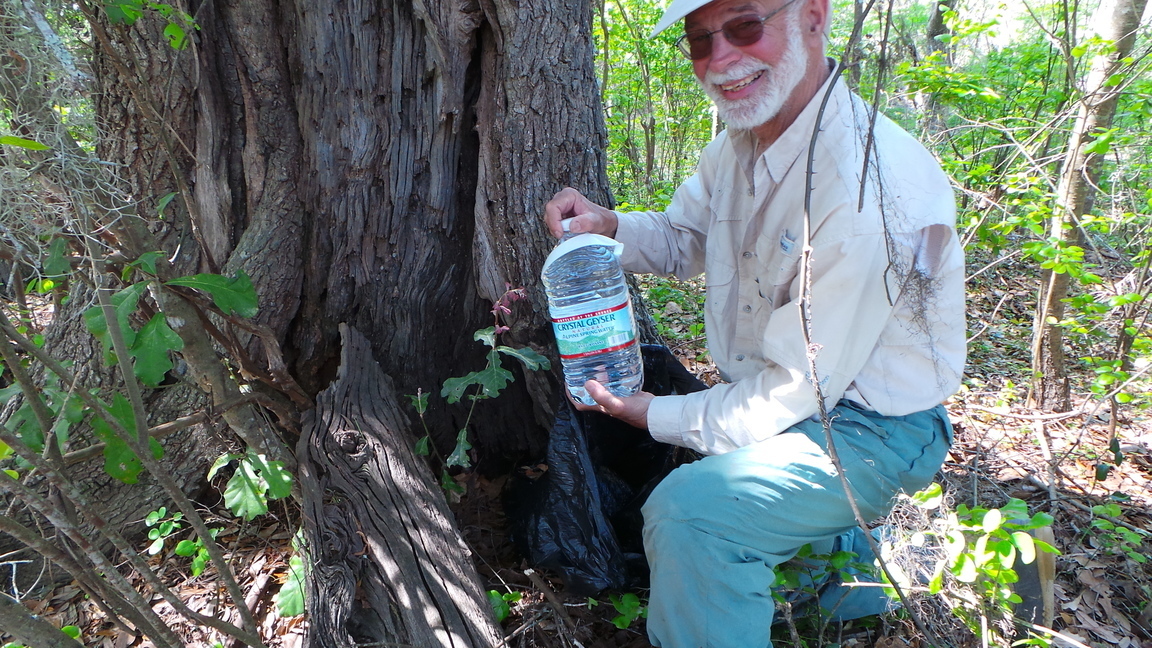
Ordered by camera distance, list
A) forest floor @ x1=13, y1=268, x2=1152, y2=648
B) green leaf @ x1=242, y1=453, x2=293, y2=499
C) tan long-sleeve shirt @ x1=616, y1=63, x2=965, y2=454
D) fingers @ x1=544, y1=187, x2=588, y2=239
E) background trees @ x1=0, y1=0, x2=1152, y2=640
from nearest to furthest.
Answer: tan long-sleeve shirt @ x1=616, y1=63, x2=965, y2=454 → green leaf @ x1=242, y1=453, x2=293, y2=499 → forest floor @ x1=13, y1=268, x2=1152, y2=648 → background trees @ x1=0, y1=0, x2=1152, y2=640 → fingers @ x1=544, y1=187, x2=588, y2=239

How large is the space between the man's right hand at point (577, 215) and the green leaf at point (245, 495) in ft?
4.05

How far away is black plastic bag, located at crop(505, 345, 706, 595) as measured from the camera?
2.04 meters

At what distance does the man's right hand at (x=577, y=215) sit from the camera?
2.29 metres

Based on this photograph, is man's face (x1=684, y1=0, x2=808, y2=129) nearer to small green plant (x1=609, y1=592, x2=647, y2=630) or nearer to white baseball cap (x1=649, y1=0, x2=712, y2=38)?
white baseball cap (x1=649, y1=0, x2=712, y2=38)

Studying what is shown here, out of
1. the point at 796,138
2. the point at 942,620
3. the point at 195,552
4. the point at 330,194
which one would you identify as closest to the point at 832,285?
the point at 796,138

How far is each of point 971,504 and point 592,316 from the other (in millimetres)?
1800

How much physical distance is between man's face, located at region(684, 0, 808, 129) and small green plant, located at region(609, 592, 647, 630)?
5.00ft

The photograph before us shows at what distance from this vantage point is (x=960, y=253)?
1.95 m

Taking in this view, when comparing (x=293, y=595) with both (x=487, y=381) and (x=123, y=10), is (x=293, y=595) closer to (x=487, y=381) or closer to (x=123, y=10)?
(x=487, y=381)

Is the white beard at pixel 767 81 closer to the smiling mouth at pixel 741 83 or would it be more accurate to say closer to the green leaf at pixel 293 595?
the smiling mouth at pixel 741 83

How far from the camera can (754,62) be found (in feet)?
6.75

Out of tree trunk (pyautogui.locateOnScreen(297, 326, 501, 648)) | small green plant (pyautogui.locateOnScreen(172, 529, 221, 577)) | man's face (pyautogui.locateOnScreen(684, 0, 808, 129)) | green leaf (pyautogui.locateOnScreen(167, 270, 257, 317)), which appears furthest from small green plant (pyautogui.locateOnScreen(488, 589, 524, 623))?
man's face (pyautogui.locateOnScreen(684, 0, 808, 129))

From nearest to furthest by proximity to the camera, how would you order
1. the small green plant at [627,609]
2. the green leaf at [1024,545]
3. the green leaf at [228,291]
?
1. the green leaf at [1024,545]
2. the green leaf at [228,291]
3. the small green plant at [627,609]

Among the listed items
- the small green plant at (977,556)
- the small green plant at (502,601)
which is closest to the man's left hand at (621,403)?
the small green plant at (502,601)
